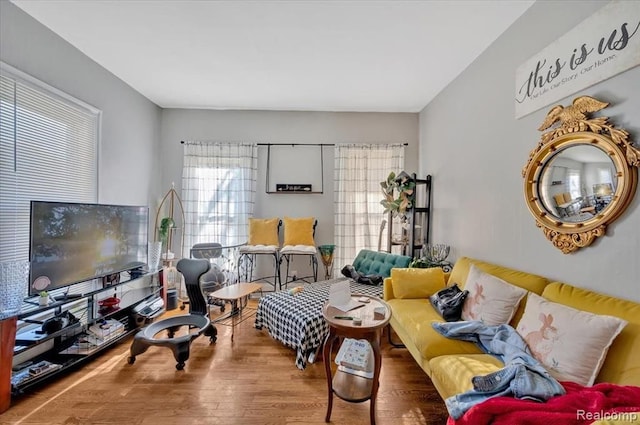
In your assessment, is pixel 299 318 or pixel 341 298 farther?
pixel 299 318

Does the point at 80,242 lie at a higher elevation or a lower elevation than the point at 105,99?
lower

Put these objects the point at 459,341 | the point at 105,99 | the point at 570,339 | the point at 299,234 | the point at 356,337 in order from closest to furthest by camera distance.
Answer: the point at 570,339 → the point at 356,337 → the point at 459,341 → the point at 105,99 → the point at 299,234

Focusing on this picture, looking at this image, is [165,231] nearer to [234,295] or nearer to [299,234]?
[234,295]

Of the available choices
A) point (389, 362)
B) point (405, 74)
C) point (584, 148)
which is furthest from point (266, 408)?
point (405, 74)

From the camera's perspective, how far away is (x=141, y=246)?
9.68 ft

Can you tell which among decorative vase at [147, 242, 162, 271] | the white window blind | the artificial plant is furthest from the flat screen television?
the artificial plant


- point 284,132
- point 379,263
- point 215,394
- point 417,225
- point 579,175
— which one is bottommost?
point 215,394

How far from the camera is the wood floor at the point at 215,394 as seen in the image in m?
1.68

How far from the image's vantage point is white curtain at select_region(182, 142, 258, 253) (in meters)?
3.96

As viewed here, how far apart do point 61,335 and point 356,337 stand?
2375mm

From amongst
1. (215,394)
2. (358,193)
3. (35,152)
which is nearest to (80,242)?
(35,152)

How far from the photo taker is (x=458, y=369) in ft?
4.64

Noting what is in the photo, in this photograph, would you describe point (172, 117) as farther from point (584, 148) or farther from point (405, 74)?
point (584, 148)

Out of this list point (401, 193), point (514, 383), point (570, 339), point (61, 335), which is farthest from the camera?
point (401, 193)
